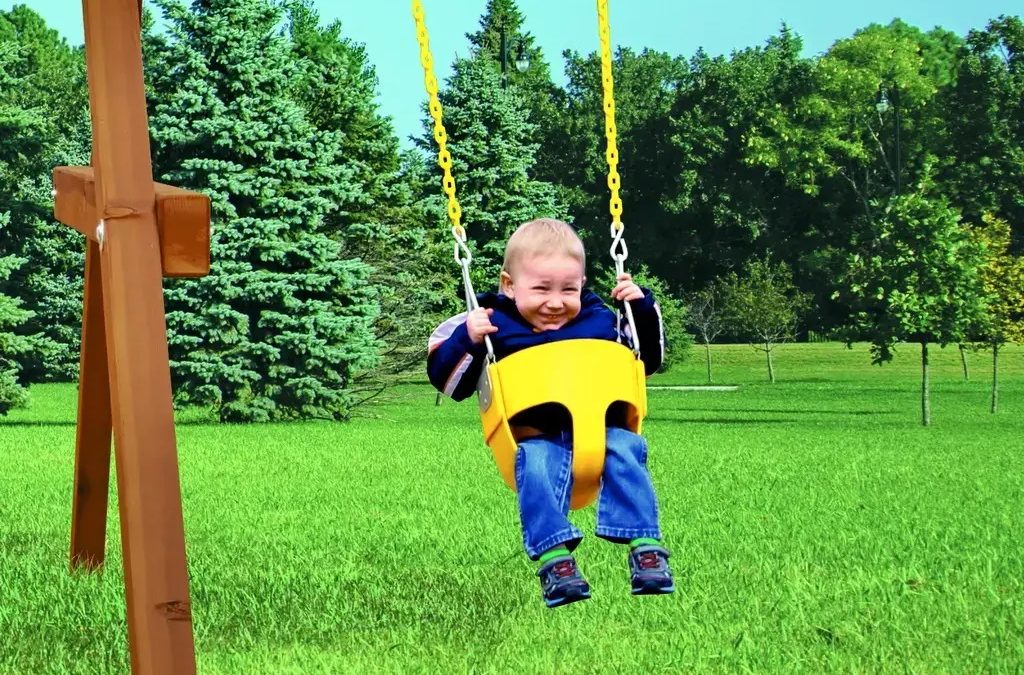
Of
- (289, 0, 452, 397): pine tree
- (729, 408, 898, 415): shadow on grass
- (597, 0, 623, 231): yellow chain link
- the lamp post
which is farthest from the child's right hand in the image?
the lamp post

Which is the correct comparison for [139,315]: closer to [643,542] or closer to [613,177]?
[613,177]

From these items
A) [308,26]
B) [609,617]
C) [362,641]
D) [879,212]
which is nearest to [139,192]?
[362,641]

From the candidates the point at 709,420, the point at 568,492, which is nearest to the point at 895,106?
the point at 709,420

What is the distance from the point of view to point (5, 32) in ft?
206

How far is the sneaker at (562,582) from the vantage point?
448cm

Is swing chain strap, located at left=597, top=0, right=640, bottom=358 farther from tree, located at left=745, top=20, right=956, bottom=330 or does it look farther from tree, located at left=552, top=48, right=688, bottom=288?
tree, located at left=745, top=20, right=956, bottom=330

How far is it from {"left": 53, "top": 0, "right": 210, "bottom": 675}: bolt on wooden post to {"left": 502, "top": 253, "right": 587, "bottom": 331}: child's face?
1126 mm

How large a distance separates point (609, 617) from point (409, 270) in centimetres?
2967

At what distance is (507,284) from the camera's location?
16.6 feet

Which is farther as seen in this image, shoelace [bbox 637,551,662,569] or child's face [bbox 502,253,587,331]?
child's face [bbox 502,253,587,331]

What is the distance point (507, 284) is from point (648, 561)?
107cm

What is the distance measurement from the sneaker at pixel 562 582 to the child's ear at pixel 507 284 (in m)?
0.97

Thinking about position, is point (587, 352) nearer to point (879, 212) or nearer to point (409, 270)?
point (409, 270)

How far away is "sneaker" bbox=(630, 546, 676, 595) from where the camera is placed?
4578 millimetres
